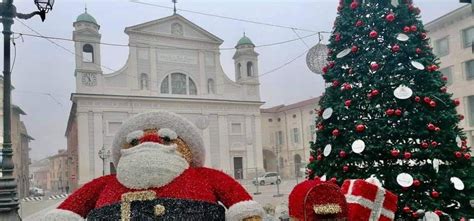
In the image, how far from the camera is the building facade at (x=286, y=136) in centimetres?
3319

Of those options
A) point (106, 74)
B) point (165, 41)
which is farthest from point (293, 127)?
point (106, 74)

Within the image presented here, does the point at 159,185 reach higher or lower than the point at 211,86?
lower

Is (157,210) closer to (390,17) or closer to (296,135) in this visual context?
(390,17)

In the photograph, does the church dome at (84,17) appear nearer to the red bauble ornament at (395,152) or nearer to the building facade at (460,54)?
the building facade at (460,54)

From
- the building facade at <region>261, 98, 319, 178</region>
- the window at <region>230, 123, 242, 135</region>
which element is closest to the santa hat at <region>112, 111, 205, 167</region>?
the window at <region>230, 123, 242, 135</region>

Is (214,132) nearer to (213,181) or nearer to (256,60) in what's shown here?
(256,60)

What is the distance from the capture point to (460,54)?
18766mm

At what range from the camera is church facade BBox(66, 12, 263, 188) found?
24828mm

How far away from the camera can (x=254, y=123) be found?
100ft

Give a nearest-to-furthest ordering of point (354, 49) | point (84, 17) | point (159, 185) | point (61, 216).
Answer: point (159, 185) < point (61, 216) < point (354, 49) < point (84, 17)

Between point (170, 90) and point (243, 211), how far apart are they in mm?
26448

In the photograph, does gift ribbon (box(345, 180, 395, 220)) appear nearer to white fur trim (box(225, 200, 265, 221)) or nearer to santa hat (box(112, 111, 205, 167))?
white fur trim (box(225, 200, 265, 221))

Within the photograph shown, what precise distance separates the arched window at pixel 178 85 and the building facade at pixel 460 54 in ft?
50.1

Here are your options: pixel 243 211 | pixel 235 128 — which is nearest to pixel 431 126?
pixel 243 211
